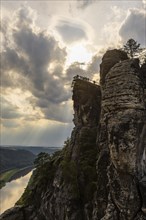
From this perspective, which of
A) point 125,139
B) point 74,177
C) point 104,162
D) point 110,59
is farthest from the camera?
point 74,177

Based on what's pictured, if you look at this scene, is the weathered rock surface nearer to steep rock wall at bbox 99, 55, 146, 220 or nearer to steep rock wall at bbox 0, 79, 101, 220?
steep rock wall at bbox 0, 79, 101, 220

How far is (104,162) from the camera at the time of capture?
47.9m

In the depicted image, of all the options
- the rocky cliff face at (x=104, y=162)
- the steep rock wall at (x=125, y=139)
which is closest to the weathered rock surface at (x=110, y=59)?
the rocky cliff face at (x=104, y=162)

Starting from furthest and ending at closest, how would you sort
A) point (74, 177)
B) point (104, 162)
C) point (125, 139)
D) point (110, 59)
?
point (74, 177)
point (110, 59)
point (104, 162)
point (125, 139)

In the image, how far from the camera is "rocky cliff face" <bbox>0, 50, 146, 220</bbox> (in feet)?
127

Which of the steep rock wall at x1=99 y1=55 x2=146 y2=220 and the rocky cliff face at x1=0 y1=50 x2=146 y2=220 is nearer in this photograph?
the steep rock wall at x1=99 y1=55 x2=146 y2=220

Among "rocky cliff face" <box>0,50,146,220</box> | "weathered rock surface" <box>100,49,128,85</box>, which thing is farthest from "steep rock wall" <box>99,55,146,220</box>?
"weathered rock surface" <box>100,49,128,85</box>

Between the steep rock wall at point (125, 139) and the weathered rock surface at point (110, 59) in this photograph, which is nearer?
the steep rock wall at point (125, 139)

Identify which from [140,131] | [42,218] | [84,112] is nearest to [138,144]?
[140,131]

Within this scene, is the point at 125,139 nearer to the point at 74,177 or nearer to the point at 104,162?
the point at 104,162

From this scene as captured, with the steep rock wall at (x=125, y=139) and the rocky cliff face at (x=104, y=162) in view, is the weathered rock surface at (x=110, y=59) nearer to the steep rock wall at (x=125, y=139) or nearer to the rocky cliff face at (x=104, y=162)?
the rocky cliff face at (x=104, y=162)

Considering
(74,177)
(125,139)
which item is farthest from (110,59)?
(74,177)

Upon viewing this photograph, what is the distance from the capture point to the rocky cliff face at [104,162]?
3878 centimetres

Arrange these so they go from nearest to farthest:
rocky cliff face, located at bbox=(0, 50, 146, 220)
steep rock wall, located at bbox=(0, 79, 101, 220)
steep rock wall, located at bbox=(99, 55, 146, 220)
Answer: steep rock wall, located at bbox=(99, 55, 146, 220) < rocky cliff face, located at bbox=(0, 50, 146, 220) < steep rock wall, located at bbox=(0, 79, 101, 220)
